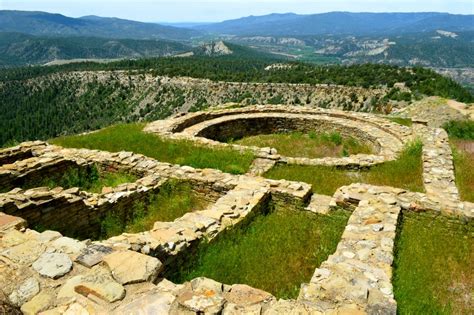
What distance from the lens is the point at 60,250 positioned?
550 centimetres

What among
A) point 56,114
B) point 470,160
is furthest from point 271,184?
point 56,114

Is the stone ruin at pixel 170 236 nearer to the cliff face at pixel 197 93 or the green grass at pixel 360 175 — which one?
the green grass at pixel 360 175

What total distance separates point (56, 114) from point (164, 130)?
4528 inches

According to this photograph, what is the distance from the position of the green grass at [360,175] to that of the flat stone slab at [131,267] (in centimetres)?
677

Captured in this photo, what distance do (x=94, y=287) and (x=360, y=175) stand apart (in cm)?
1000

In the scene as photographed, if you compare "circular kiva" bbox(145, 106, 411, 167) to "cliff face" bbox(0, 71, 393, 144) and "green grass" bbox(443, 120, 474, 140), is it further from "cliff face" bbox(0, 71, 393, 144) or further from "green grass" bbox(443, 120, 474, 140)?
"cliff face" bbox(0, 71, 393, 144)

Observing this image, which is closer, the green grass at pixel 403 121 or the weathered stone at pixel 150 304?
the weathered stone at pixel 150 304

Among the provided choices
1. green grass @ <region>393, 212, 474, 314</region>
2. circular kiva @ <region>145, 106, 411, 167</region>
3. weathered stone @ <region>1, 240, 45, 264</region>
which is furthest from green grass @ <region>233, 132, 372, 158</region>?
weathered stone @ <region>1, 240, 45, 264</region>

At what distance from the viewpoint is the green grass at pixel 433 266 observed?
574 centimetres

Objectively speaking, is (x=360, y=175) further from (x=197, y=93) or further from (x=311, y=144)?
(x=197, y=93)

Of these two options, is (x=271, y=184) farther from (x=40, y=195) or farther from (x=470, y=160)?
(x=470, y=160)

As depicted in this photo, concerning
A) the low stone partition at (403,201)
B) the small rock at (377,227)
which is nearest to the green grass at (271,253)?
Result: the low stone partition at (403,201)

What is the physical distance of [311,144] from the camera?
60.2 ft

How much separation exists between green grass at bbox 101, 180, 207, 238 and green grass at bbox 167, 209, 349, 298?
86.3 inches
